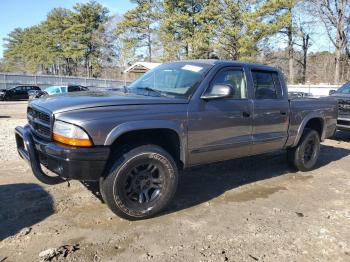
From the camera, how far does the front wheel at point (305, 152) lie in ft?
21.6

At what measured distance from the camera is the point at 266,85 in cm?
579

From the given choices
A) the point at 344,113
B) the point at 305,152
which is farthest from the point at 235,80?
the point at 344,113

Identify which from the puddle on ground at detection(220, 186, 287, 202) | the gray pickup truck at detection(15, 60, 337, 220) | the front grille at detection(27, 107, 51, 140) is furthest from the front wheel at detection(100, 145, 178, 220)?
the puddle on ground at detection(220, 186, 287, 202)

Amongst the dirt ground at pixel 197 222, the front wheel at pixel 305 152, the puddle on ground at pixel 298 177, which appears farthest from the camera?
the front wheel at pixel 305 152

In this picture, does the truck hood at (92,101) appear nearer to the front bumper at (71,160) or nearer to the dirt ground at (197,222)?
the front bumper at (71,160)

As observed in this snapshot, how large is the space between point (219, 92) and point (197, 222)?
1577 millimetres

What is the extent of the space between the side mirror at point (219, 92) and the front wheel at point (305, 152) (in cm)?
254

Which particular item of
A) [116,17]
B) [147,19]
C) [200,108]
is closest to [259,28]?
[147,19]

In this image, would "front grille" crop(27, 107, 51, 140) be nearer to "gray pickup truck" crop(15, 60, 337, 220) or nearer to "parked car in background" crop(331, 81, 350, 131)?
"gray pickup truck" crop(15, 60, 337, 220)

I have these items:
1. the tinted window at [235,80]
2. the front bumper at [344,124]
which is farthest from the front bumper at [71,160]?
the front bumper at [344,124]

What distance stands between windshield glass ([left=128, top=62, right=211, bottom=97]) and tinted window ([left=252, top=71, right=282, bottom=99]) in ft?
3.19

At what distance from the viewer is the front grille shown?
401 cm

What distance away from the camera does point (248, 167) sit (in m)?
6.95

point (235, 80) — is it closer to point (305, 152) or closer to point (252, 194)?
point (252, 194)
